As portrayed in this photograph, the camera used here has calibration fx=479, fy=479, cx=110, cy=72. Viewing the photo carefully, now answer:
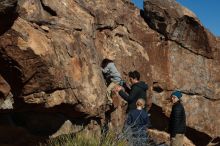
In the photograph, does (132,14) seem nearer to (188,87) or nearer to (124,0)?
(124,0)

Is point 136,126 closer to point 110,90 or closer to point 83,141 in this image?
point 110,90

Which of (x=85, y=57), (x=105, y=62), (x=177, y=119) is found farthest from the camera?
(x=105, y=62)

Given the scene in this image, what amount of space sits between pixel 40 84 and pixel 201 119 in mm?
9421

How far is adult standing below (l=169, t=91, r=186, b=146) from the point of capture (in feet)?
39.7

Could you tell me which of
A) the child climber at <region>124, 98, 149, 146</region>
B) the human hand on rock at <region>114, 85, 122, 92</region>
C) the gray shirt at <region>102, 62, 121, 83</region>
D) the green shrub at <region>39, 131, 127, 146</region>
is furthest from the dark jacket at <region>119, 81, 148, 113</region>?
the green shrub at <region>39, 131, 127, 146</region>

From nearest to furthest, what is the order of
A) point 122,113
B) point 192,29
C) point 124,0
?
point 122,113 → point 124,0 → point 192,29

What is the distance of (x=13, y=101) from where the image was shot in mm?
9586

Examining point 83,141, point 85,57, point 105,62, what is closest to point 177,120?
point 105,62

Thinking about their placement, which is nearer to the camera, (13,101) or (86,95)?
(13,101)

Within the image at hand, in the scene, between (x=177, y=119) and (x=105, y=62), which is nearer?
(x=177, y=119)

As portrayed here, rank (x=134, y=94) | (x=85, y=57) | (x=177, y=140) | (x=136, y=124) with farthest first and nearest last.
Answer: (x=177, y=140)
(x=134, y=94)
(x=136, y=124)
(x=85, y=57)

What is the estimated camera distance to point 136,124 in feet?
37.1

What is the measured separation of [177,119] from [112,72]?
2.05m

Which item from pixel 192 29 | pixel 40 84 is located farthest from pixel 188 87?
pixel 40 84
